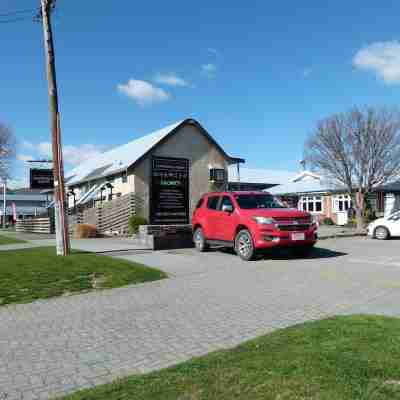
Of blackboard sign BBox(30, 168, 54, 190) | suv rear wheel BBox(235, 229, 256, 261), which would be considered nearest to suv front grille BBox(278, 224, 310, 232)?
suv rear wheel BBox(235, 229, 256, 261)

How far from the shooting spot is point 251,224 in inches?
456

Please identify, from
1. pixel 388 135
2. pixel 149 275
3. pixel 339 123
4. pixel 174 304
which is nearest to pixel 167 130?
pixel 339 123

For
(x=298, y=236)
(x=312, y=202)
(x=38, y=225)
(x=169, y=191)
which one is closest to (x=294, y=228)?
(x=298, y=236)

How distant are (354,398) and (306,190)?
37.5 meters

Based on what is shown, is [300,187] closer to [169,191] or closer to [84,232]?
[169,191]

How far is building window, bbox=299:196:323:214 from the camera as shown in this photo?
38.8 meters

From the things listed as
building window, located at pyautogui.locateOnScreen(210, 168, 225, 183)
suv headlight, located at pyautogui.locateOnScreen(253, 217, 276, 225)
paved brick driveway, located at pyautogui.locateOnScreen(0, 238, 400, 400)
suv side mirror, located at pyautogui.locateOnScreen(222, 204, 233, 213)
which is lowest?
paved brick driveway, located at pyautogui.locateOnScreen(0, 238, 400, 400)

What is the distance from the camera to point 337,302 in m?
6.64

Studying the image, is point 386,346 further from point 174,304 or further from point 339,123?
point 339,123

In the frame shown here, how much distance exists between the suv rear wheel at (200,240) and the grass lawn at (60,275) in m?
3.72

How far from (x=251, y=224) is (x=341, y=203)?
90.0ft

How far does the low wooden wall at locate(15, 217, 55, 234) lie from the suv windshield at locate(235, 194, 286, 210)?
714 inches

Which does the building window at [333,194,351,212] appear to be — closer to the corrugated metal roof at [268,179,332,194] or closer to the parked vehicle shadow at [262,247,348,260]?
the corrugated metal roof at [268,179,332,194]

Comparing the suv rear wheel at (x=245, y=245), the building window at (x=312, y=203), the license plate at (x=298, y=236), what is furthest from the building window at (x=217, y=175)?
the license plate at (x=298, y=236)
